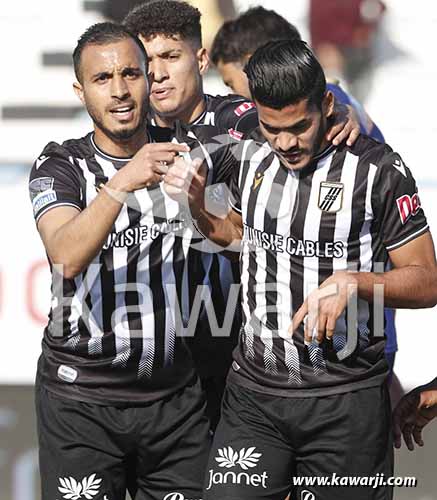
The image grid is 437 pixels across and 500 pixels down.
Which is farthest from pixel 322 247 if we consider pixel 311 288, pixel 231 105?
pixel 231 105

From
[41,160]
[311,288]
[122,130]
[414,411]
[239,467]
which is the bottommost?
[239,467]

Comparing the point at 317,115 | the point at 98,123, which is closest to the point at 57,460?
the point at 98,123

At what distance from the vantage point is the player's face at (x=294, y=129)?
3588 mm

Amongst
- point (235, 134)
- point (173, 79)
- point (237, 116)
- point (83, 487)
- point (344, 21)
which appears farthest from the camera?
point (344, 21)

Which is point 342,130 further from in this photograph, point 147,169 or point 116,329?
point 116,329

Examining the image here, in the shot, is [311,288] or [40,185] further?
[40,185]

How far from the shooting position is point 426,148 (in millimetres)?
6363

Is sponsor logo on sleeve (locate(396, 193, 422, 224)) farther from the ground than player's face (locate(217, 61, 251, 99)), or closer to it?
closer to it

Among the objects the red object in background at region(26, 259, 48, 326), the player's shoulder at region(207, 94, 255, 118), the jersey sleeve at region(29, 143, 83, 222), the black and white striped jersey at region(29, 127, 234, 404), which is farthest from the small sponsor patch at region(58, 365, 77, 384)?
the red object in background at region(26, 259, 48, 326)

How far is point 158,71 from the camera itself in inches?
181

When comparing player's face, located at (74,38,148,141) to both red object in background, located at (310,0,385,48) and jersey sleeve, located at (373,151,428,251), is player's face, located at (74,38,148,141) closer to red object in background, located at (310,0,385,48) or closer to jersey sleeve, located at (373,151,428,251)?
jersey sleeve, located at (373,151,428,251)

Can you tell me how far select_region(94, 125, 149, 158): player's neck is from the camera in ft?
12.8

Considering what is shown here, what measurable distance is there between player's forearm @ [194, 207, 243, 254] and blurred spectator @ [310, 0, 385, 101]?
8.57 ft

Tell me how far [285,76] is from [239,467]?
1.19 meters
